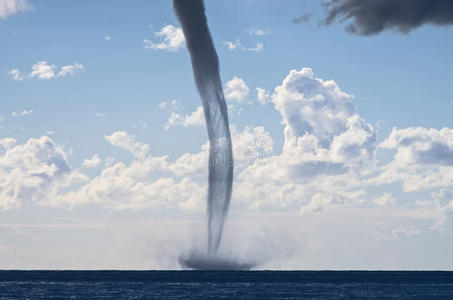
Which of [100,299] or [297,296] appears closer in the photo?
[100,299]

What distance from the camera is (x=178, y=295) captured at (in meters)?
101

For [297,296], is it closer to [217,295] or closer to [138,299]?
[217,295]

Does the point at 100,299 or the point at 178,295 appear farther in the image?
the point at 178,295

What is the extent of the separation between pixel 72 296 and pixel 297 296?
3668cm

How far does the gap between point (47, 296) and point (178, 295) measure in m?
21.1

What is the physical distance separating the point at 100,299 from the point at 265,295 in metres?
27.0

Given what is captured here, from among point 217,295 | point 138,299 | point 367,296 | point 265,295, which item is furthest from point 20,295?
point 367,296

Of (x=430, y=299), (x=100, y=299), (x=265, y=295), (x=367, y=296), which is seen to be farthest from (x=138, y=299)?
(x=430, y=299)

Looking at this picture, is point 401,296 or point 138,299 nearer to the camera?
point 138,299

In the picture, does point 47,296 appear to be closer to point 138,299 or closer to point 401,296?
point 138,299

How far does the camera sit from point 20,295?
329 feet

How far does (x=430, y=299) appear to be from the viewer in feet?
324

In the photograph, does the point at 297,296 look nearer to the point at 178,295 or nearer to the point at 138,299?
the point at 178,295

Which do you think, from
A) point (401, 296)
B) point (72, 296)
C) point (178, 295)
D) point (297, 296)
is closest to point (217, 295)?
point (178, 295)
